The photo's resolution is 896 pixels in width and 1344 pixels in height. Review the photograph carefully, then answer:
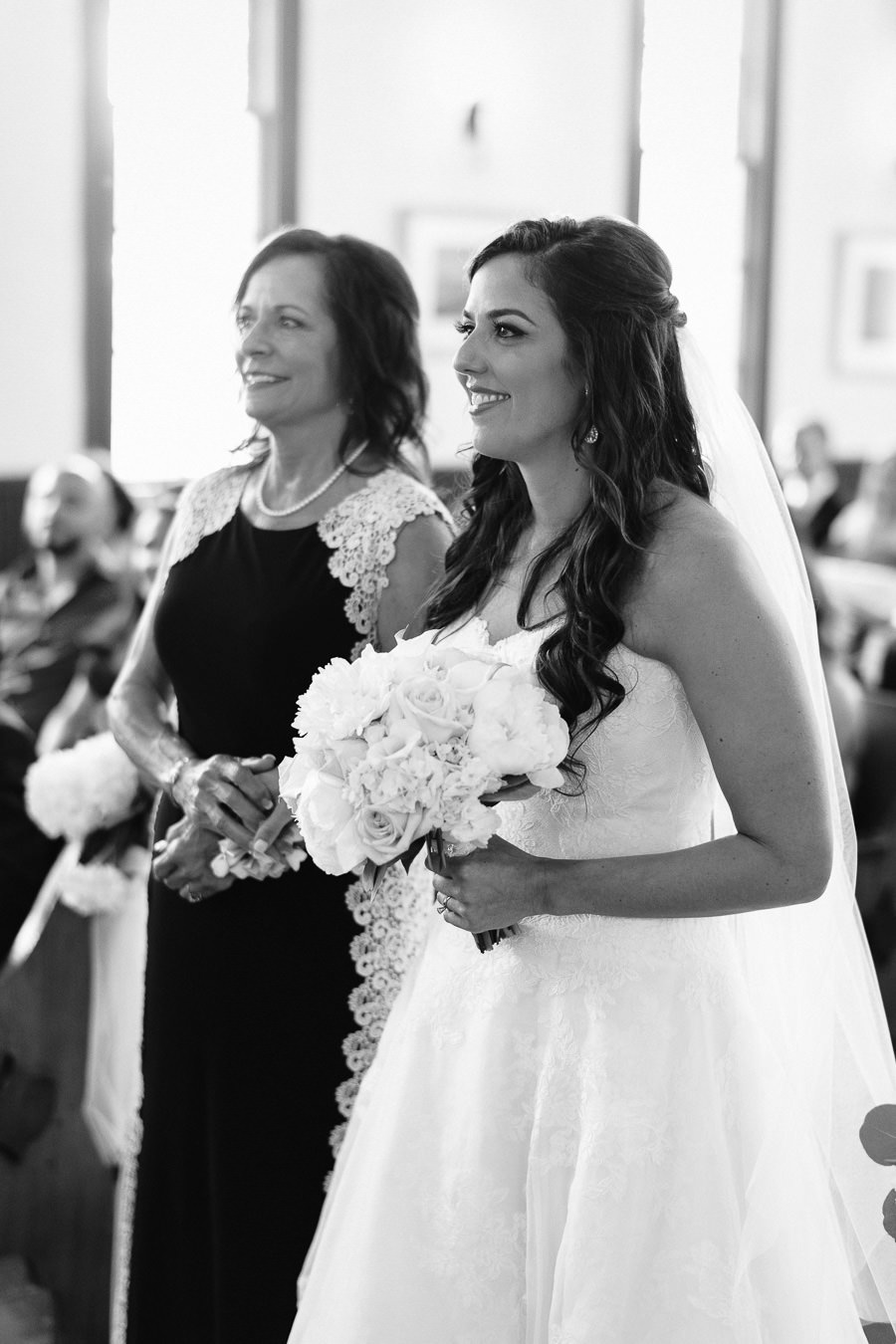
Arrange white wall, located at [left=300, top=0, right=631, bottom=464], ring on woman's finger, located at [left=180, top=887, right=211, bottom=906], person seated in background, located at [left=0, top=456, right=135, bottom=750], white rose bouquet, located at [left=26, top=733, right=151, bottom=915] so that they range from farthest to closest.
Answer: white wall, located at [left=300, top=0, right=631, bottom=464] < person seated in background, located at [left=0, top=456, right=135, bottom=750] < white rose bouquet, located at [left=26, top=733, right=151, bottom=915] < ring on woman's finger, located at [left=180, top=887, right=211, bottom=906]

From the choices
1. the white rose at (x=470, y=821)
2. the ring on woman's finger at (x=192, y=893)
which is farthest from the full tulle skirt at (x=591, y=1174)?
the ring on woman's finger at (x=192, y=893)

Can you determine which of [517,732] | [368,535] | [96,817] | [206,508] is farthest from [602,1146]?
[96,817]

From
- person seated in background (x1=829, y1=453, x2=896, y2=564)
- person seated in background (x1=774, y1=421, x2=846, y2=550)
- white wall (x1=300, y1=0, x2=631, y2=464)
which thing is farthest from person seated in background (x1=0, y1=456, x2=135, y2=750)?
person seated in background (x1=774, y1=421, x2=846, y2=550)

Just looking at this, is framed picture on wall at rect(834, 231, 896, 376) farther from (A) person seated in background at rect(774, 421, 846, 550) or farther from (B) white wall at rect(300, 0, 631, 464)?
(B) white wall at rect(300, 0, 631, 464)

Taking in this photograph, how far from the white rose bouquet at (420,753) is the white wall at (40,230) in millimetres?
6528

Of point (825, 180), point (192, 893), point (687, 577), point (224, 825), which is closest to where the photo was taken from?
Result: point (687, 577)

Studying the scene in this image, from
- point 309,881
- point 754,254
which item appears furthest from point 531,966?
point 754,254

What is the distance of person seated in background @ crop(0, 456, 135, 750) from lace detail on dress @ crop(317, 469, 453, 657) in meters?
1.40

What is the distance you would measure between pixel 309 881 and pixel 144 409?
6.39 meters

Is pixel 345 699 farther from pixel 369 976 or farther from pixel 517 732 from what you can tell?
pixel 369 976

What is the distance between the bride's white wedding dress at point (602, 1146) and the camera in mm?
1753

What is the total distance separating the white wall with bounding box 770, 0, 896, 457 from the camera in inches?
428

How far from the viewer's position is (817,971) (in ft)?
6.46

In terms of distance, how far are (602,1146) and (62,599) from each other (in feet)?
12.8
